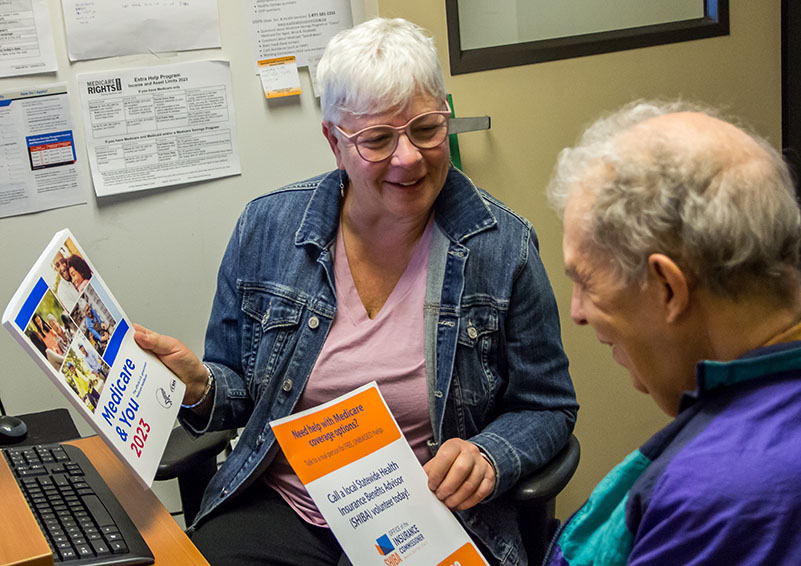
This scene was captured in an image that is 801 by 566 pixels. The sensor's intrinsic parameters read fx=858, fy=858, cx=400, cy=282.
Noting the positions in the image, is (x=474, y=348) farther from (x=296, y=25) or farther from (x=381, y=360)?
(x=296, y=25)

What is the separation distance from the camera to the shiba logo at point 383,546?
123 centimetres

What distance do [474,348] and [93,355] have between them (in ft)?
2.01

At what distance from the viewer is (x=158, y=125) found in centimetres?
191


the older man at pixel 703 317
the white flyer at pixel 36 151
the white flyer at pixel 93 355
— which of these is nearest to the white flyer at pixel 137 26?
the white flyer at pixel 36 151

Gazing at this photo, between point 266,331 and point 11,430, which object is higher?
point 266,331

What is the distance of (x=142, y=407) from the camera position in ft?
3.93

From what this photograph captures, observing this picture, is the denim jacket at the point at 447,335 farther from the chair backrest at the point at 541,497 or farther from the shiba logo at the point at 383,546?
the shiba logo at the point at 383,546

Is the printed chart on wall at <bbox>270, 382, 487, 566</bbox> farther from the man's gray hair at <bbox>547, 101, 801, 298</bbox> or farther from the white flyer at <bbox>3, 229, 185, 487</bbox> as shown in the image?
the man's gray hair at <bbox>547, 101, 801, 298</bbox>

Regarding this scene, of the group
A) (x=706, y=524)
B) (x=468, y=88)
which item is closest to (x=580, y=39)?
(x=468, y=88)

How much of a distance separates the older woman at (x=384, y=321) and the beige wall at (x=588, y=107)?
0.70 metres

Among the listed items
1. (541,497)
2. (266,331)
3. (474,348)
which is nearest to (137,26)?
(266,331)

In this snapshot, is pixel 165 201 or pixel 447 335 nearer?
pixel 447 335

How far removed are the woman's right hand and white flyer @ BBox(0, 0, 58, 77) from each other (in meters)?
0.73

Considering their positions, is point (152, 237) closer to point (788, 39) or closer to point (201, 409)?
point (201, 409)
